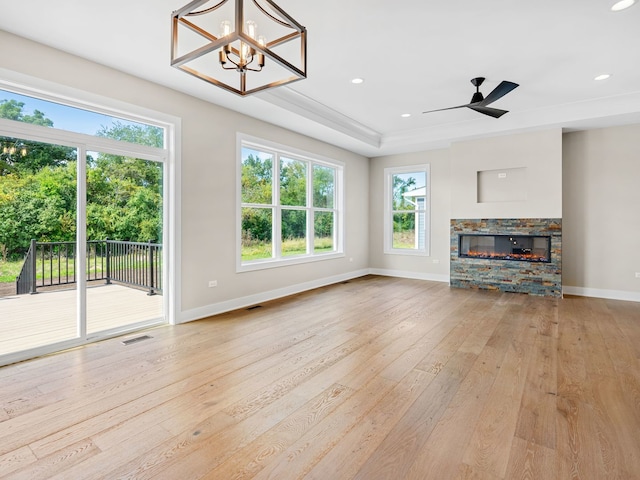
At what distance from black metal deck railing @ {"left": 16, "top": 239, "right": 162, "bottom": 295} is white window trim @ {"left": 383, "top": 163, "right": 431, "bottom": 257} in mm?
5200

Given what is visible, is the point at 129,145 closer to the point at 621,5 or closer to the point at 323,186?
the point at 323,186

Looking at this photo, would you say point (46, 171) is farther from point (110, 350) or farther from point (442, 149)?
point (442, 149)

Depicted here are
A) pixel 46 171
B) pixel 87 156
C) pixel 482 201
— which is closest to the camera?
pixel 46 171

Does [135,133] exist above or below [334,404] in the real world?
above

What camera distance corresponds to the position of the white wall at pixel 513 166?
18.7 ft

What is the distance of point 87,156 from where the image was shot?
3.50m

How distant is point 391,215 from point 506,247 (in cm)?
254

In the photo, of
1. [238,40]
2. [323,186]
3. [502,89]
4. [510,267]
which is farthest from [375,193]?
[238,40]

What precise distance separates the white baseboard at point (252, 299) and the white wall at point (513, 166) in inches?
112

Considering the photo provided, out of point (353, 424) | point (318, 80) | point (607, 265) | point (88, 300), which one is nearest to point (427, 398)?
point (353, 424)

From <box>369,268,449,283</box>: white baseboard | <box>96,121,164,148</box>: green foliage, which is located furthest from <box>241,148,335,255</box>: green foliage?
<box>369,268,449,283</box>: white baseboard

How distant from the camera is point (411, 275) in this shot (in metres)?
7.62

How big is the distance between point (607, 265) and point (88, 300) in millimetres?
7533

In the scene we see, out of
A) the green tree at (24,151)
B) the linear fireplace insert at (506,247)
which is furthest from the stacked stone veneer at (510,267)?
the green tree at (24,151)
